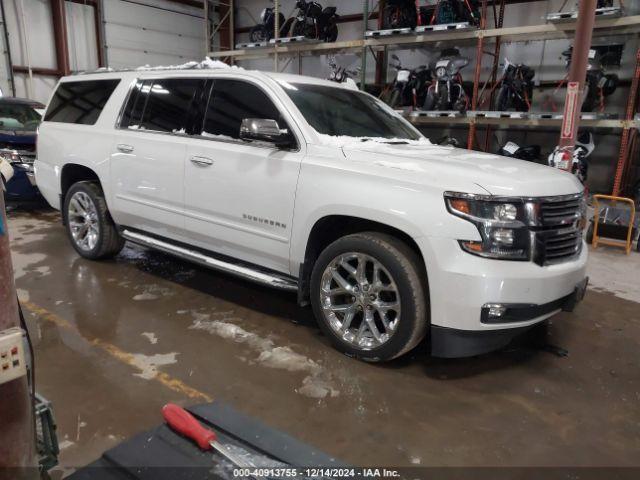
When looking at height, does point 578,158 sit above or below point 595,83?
below

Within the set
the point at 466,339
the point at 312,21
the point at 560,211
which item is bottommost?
the point at 466,339

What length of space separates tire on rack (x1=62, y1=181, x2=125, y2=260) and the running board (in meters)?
0.39

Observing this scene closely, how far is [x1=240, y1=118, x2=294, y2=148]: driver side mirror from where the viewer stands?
3.17m

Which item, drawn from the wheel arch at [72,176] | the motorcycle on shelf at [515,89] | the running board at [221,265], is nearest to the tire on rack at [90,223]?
the wheel arch at [72,176]

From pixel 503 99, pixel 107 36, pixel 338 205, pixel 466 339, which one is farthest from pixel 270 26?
pixel 466 339

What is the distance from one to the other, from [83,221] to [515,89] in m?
6.91

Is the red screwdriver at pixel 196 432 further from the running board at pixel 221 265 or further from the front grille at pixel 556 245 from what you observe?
the front grille at pixel 556 245

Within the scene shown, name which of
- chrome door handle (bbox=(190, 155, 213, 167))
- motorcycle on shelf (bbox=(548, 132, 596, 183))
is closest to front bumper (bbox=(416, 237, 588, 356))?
chrome door handle (bbox=(190, 155, 213, 167))

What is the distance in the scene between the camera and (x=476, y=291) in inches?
104

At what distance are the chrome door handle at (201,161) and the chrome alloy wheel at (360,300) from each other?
126 cm

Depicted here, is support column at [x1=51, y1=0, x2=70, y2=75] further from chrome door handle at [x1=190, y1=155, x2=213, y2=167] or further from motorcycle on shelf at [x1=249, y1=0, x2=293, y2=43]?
chrome door handle at [x1=190, y1=155, x2=213, y2=167]

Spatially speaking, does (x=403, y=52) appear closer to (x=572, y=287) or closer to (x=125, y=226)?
(x=125, y=226)

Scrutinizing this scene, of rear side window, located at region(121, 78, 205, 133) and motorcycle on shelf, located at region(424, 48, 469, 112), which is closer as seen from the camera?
rear side window, located at region(121, 78, 205, 133)

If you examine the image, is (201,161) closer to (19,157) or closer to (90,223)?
(90,223)
